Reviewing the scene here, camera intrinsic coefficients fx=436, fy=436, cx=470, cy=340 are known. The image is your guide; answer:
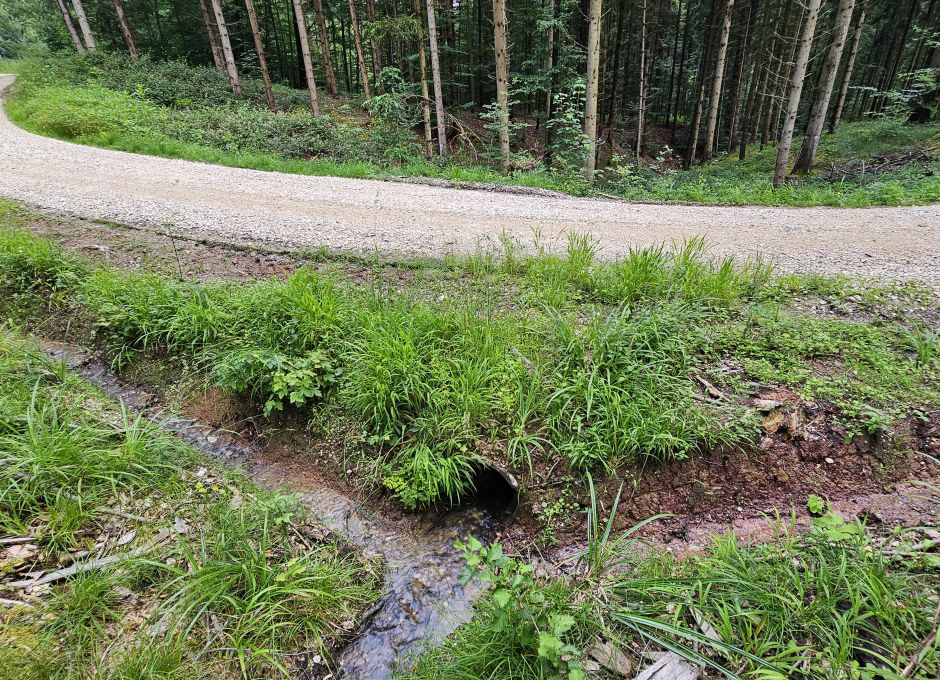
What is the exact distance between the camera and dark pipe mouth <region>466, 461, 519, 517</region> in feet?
11.0

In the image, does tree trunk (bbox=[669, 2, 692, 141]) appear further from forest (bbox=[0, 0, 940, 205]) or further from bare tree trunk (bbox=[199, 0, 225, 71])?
bare tree trunk (bbox=[199, 0, 225, 71])

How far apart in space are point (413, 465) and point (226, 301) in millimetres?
2635

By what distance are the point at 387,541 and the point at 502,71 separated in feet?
39.2

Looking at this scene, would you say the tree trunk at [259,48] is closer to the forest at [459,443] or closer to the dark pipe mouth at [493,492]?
the forest at [459,443]

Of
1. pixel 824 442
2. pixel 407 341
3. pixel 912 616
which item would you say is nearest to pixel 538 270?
pixel 407 341

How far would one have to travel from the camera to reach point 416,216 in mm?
7102

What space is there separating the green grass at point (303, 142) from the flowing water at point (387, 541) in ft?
24.8

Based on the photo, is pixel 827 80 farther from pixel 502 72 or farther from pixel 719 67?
pixel 502 72

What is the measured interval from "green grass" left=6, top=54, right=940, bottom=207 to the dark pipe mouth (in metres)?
7.83

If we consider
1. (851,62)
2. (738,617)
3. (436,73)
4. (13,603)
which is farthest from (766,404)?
(851,62)

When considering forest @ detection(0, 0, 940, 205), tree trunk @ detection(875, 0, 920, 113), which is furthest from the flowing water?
tree trunk @ detection(875, 0, 920, 113)

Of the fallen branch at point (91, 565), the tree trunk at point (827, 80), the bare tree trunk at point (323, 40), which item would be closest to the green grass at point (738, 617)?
the fallen branch at point (91, 565)

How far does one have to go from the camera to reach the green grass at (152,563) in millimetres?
2037

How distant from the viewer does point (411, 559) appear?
Result: 10.2ft
